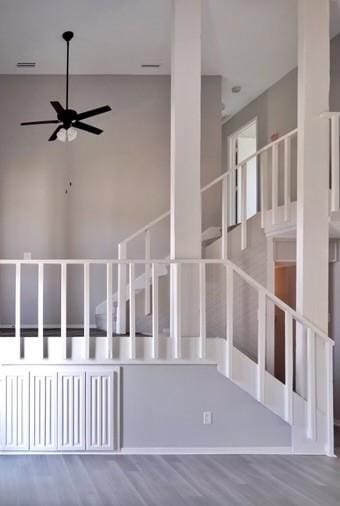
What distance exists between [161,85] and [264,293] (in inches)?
173

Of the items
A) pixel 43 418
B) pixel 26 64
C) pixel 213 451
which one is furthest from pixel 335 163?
pixel 26 64

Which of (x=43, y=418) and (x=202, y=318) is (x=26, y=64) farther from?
(x=43, y=418)

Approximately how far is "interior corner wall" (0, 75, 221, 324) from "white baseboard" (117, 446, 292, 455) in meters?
3.27

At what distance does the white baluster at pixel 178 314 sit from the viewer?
6102 mm

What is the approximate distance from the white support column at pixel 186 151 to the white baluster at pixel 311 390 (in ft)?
3.61

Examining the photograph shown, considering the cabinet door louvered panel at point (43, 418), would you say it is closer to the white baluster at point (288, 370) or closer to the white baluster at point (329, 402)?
the white baluster at point (288, 370)

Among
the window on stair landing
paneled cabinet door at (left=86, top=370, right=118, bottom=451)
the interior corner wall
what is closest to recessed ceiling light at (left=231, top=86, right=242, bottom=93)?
the interior corner wall

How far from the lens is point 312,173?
245 inches

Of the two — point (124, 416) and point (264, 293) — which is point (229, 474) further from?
point (264, 293)

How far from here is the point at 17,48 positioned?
317 inches

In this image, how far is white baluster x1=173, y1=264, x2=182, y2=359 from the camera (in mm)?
6102

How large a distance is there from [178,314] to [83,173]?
372 cm

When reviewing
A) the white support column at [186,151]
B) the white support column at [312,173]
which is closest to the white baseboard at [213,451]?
the white support column at [312,173]

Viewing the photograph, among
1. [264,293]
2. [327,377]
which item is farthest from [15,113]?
[327,377]
